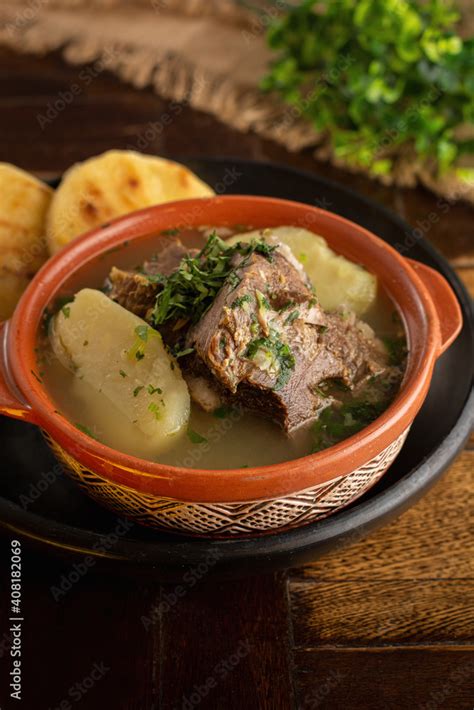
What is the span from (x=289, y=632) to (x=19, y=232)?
5.25 ft

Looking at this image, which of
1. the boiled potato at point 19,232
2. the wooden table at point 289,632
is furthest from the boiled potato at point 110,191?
the wooden table at point 289,632

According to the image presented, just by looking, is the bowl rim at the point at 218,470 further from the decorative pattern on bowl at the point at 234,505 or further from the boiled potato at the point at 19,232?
the boiled potato at the point at 19,232

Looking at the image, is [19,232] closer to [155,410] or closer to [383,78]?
[155,410]

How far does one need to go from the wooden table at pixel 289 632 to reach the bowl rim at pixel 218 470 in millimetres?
347

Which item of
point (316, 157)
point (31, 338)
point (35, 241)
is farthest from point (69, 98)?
point (31, 338)

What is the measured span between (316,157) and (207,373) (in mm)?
2181

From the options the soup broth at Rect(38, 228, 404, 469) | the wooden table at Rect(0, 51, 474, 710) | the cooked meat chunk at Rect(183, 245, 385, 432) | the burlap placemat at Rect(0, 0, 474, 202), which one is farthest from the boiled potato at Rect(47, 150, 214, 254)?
the burlap placemat at Rect(0, 0, 474, 202)

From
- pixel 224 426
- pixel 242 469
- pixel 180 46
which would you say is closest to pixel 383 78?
pixel 180 46

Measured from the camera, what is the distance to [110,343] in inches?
89.7

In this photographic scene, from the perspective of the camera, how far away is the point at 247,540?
2125 millimetres

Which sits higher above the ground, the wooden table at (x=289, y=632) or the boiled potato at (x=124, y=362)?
the boiled potato at (x=124, y=362)

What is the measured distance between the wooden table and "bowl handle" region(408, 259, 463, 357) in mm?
518

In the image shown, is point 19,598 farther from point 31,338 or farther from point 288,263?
point 288,263

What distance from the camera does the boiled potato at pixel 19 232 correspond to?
2.82 m
